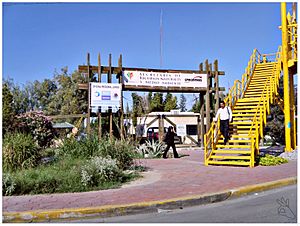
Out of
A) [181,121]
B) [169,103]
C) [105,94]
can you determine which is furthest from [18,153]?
[169,103]

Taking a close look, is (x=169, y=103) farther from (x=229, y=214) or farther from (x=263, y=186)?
(x=229, y=214)

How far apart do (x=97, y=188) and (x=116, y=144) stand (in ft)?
10.7

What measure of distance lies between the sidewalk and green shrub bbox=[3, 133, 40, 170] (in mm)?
2716

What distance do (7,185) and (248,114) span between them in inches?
416

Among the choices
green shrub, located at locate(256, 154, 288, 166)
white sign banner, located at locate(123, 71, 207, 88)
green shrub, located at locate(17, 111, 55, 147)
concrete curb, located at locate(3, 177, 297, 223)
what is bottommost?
concrete curb, located at locate(3, 177, 297, 223)

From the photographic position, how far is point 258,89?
17.3 metres

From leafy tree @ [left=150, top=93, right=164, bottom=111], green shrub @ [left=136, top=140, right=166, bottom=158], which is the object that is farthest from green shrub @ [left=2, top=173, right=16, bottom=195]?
leafy tree @ [left=150, top=93, right=164, bottom=111]

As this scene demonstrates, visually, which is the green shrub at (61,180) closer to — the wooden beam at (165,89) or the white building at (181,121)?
the wooden beam at (165,89)

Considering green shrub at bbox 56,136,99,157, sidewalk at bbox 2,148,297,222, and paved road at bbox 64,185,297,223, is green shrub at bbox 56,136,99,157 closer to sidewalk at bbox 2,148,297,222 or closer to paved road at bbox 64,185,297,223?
sidewalk at bbox 2,148,297,222

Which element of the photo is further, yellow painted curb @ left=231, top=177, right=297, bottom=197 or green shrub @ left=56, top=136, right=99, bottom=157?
green shrub @ left=56, top=136, right=99, bottom=157

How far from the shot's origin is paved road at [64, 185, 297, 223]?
5.93 meters

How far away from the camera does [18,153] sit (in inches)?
407

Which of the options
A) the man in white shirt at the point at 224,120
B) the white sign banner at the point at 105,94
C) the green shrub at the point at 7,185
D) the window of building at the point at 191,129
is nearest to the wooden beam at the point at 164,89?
the white sign banner at the point at 105,94

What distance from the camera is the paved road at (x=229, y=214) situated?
19.5 ft
